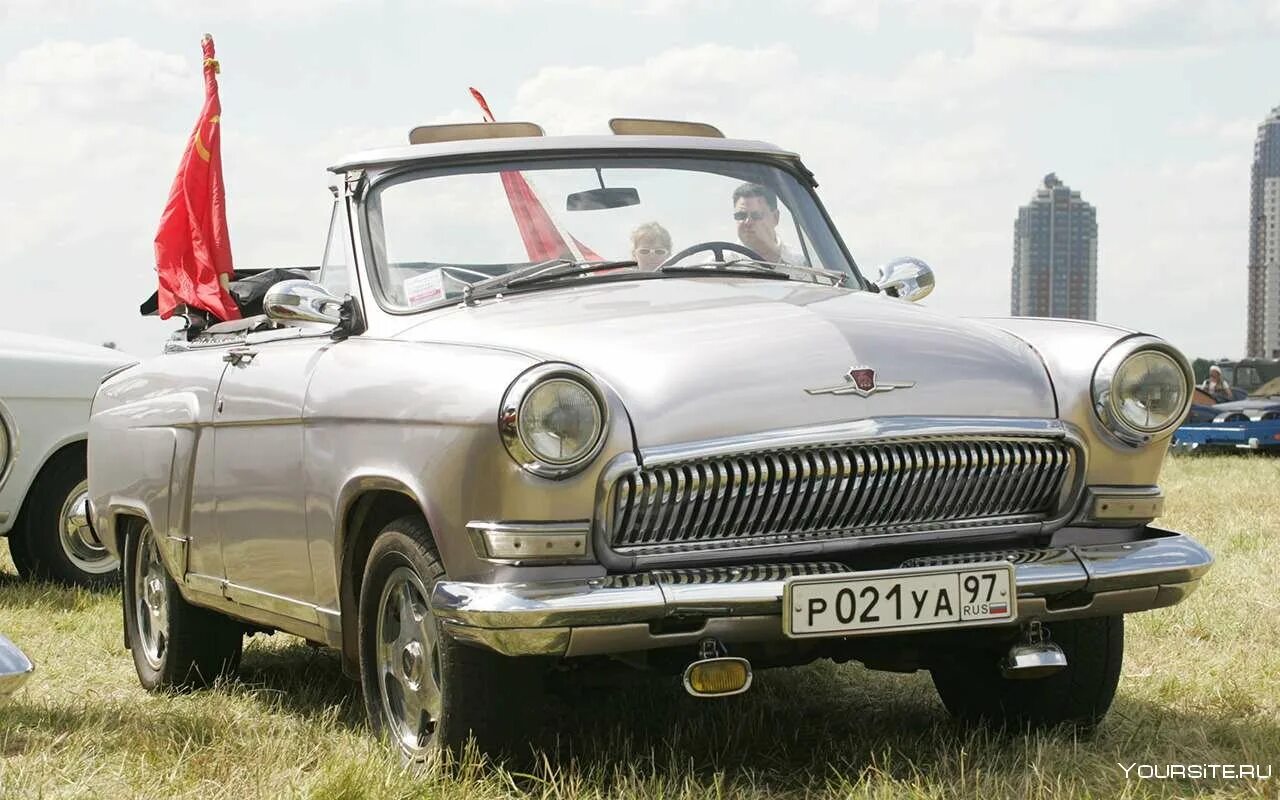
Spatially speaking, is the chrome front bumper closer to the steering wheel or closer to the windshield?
the windshield

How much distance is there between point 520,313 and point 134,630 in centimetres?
285

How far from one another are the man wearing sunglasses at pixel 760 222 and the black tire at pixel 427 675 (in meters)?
1.62

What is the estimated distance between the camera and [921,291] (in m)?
5.65

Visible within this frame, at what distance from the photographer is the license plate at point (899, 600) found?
12.8 feet

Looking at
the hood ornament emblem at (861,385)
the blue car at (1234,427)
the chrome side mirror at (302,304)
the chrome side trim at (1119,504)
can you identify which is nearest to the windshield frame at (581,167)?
the chrome side mirror at (302,304)

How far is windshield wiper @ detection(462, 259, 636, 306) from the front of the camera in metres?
4.89

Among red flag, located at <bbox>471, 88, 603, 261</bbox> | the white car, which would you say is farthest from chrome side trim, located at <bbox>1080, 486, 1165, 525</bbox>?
the white car

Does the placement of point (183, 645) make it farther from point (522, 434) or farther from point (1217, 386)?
point (1217, 386)

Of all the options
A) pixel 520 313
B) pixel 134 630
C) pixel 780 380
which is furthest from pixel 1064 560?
pixel 134 630

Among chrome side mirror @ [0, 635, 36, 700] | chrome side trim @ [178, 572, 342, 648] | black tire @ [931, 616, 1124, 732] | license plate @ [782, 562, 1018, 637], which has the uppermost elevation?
license plate @ [782, 562, 1018, 637]

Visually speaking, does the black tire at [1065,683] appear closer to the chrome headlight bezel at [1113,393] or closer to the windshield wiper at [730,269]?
the chrome headlight bezel at [1113,393]

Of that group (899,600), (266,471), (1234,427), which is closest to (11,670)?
(266,471)

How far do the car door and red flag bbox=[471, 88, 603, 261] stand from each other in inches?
26.0

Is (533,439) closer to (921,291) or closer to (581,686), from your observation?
(581,686)
